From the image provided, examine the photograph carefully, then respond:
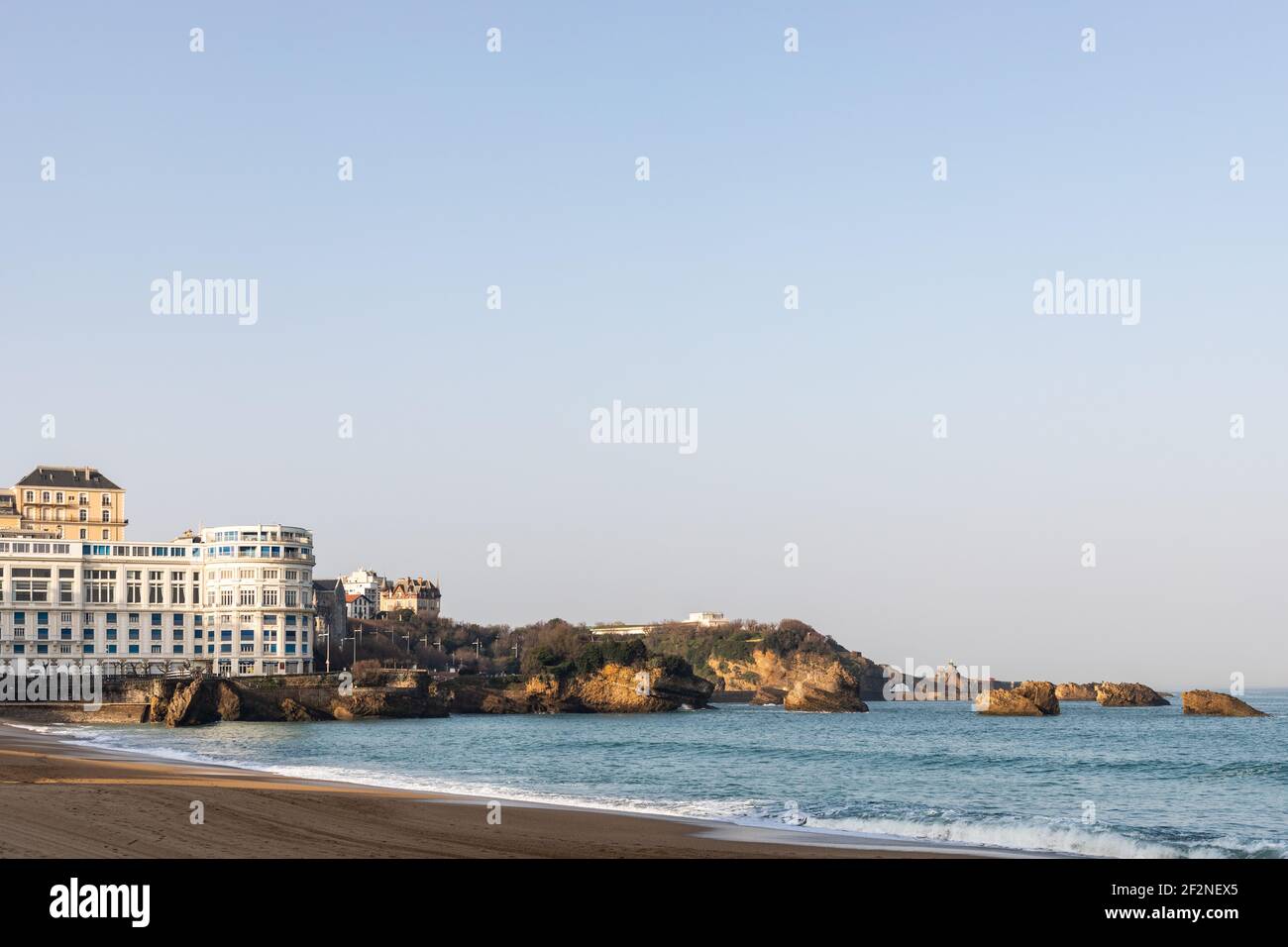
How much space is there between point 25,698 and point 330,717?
30.8 metres

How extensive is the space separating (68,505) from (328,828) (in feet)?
487

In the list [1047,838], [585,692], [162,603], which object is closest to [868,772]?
[1047,838]

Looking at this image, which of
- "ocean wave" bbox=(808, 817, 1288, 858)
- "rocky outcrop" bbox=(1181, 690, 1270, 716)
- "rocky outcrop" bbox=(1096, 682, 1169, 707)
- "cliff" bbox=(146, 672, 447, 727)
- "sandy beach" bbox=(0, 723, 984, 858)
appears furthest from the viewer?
"rocky outcrop" bbox=(1096, 682, 1169, 707)

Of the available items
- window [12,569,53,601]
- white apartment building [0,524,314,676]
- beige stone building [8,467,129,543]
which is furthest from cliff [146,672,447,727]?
beige stone building [8,467,129,543]

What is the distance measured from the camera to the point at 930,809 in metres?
38.4

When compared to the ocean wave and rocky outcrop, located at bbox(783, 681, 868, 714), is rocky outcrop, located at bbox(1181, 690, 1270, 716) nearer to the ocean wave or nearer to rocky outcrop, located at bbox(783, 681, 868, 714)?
rocky outcrop, located at bbox(783, 681, 868, 714)

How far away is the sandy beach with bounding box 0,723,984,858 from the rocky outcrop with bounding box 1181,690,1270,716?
115713 mm

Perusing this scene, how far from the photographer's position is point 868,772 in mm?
56094

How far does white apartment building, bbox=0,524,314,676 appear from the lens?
13250 cm

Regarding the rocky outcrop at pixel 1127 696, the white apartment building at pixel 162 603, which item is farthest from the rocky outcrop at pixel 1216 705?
the white apartment building at pixel 162 603
